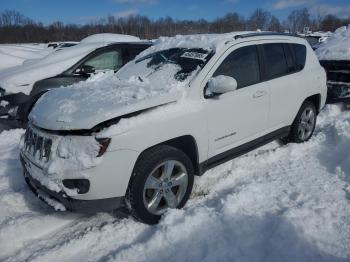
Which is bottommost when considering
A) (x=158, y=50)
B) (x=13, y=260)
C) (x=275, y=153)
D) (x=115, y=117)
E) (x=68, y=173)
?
(x=13, y=260)

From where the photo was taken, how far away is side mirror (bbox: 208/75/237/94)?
3.55m

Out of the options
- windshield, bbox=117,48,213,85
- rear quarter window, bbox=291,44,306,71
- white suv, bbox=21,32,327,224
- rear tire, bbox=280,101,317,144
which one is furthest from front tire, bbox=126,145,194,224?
rear quarter window, bbox=291,44,306,71

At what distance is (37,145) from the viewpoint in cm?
328

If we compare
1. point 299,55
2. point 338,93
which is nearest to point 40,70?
point 299,55

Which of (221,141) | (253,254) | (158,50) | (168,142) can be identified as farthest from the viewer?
(158,50)

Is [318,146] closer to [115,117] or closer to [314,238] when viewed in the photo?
[314,238]

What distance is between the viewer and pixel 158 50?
4.57 meters

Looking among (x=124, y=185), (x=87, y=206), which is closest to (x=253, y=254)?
(x=124, y=185)

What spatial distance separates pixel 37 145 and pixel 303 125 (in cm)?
391

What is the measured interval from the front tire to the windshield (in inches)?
35.0

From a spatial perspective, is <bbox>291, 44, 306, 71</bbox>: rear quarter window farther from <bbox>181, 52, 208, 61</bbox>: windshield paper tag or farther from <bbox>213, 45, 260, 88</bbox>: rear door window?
<bbox>181, 52, 208, 61</bbox>: windshield paper tag

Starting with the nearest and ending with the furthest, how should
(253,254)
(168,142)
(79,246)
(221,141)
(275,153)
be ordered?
(253,254)
(79,246)
(168,142)
(221,141)
(275,153)

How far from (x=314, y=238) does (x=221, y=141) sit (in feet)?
4.53

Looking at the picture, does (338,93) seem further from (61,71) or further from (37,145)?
(37,145)
